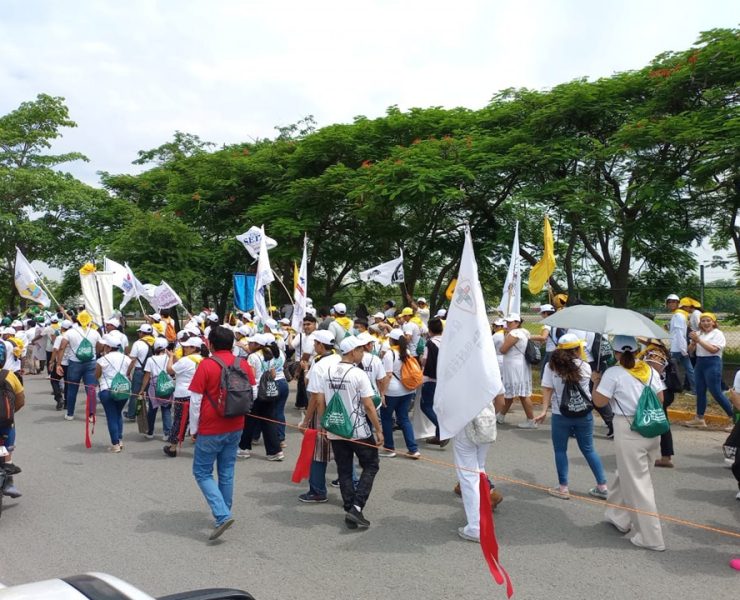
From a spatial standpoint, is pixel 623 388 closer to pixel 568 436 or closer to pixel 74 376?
pixel 568 436

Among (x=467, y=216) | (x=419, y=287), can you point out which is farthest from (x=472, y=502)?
(x=419, y=287)

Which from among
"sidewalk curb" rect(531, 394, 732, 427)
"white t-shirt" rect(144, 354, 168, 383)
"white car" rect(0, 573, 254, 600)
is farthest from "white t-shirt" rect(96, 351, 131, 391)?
"sidewalk curb" rect(531, 394, 732, 427)

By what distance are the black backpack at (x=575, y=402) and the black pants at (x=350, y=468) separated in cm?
185

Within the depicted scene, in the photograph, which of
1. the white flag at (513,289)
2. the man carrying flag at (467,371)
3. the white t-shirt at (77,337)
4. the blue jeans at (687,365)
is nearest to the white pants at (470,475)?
the man carrying flag at (467,371)

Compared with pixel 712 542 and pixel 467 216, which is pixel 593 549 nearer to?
pixel 712 542

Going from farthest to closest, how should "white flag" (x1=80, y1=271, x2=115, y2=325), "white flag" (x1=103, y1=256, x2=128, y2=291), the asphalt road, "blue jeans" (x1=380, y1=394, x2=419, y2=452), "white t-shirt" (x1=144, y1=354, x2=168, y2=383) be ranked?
"white flag" (x1=103, y1=256, x2=128, y2=291), "white flag" (x1=80, y1=271, x2=115, y2=325), "white t-shirt" (x1=144, y1=354, x2=168, y2=383), "blue jeans" (x1=380, y1=394, x2=419, y2=452), the asphalt road

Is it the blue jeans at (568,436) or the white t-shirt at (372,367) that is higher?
the white t-shirt at (372,367)

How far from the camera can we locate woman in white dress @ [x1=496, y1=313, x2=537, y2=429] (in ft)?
31.4

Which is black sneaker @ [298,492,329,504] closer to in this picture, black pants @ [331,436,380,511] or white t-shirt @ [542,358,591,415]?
black pants @ [331,436,380,511]

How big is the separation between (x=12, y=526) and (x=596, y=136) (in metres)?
16.6

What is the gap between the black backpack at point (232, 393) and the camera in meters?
5.40

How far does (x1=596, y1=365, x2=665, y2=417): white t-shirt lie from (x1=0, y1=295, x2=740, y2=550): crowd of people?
1 centimetres

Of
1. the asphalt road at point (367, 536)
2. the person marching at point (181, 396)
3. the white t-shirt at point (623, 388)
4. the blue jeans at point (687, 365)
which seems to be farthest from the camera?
the blue jeans at point (687, 365)

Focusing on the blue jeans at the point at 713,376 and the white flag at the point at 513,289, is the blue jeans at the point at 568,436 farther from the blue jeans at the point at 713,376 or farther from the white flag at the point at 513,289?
the white flag at the point at 513,289
